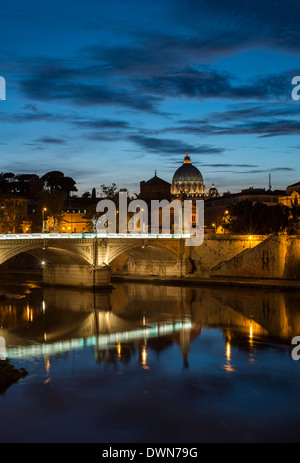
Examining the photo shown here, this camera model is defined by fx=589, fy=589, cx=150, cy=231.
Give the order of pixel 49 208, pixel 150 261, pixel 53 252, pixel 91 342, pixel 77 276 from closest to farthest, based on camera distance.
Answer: pixel 91 342 → pixel 53 252 → pixel 77 276 → pixel 150 261 → pixel 49 208

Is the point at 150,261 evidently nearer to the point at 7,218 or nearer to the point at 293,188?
the point at 7,218

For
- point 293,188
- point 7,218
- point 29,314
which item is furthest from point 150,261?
point 293,188

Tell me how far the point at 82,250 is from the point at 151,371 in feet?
66.1

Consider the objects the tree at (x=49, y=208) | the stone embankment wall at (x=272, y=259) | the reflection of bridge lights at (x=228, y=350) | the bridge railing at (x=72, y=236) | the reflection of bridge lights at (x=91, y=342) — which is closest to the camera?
the reflection of bridge lights at (x=228, y=350)

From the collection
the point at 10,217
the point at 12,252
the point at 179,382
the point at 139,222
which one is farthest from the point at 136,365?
the point at 139,222

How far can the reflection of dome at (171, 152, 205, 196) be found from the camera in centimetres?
12217

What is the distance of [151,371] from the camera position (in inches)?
667

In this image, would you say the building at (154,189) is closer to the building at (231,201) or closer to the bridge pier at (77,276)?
the building at (231,201)

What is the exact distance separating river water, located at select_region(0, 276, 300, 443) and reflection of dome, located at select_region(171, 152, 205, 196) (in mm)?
91549

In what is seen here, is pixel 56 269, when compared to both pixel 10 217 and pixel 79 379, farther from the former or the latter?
pixel 79 379

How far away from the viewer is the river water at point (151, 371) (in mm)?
12414

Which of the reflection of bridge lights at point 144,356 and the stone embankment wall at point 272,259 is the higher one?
the stone embankment wall at point 272,259

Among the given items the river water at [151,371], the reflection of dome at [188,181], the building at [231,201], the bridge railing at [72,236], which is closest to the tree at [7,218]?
the bridge railing at [72,236]

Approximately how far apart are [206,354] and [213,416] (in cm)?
623
